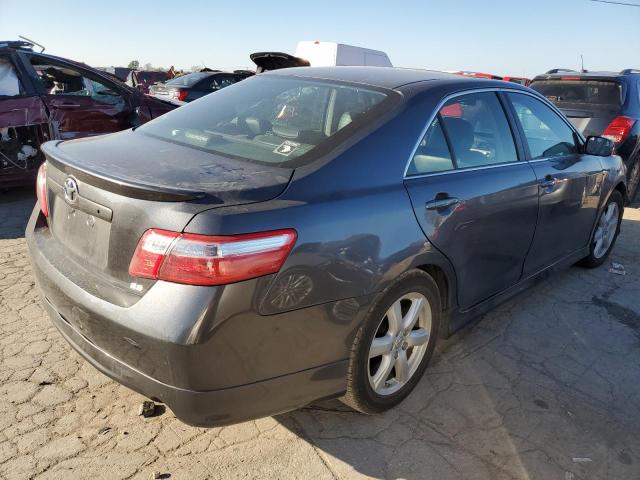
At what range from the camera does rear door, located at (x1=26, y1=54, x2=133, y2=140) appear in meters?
5.63

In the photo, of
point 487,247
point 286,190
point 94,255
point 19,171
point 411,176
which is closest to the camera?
point 286,190

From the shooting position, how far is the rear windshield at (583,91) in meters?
6.66

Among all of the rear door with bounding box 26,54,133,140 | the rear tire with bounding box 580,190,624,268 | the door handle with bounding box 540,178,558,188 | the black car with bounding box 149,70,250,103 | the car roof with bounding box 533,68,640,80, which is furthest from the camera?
the black car with bounding box 149,70,250,103

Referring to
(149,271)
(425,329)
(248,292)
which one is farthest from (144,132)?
(425,329)

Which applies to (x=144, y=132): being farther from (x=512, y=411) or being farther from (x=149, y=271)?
(x=512, y=411)

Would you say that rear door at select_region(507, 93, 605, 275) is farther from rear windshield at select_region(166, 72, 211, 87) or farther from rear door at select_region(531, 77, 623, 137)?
rear windshield at select_region(166, 72, 211, 87)

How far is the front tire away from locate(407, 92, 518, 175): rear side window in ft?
1.87

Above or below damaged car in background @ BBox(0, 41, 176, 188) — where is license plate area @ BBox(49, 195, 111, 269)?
below

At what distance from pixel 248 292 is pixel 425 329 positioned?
120cm

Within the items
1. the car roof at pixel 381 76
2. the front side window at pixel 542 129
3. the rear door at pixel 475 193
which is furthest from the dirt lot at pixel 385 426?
the car roof at pixel 381 76

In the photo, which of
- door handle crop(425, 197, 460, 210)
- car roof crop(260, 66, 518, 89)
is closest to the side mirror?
car roof crop(260, 66, 518, 89)

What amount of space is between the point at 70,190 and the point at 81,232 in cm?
18

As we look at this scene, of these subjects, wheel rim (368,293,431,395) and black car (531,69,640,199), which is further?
black car (531,69,640,199)

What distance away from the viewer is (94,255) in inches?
81.0
